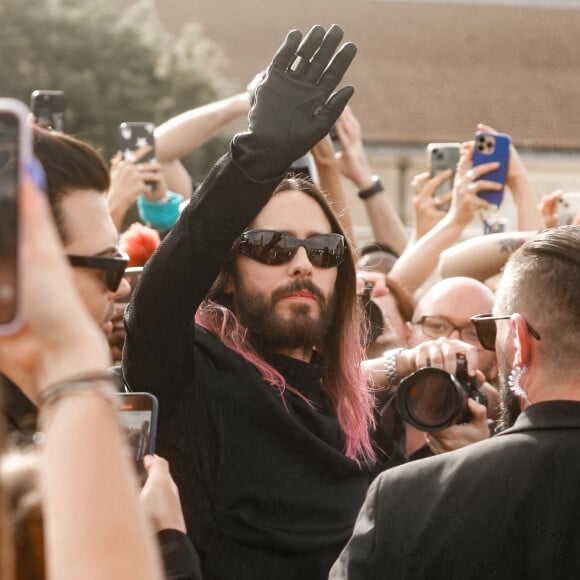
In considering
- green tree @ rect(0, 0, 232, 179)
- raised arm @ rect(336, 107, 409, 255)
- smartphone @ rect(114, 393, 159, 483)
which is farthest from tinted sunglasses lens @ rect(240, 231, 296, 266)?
green tree @ rect(0, 0, 232, 179)

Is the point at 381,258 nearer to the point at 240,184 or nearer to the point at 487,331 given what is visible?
the point at 487,331

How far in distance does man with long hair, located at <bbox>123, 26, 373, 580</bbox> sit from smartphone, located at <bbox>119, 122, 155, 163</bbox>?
5.74 ft

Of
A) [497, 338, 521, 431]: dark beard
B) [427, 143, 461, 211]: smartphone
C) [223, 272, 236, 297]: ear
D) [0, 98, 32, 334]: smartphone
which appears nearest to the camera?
[0, 98, 32, 334]: smartphone

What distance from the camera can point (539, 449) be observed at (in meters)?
2.24

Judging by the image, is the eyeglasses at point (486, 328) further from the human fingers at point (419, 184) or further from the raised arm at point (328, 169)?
the human fingers at point (419, 184)

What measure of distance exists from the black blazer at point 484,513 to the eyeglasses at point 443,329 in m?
2.02

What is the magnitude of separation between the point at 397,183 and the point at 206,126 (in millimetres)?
29559

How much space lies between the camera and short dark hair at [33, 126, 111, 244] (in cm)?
220

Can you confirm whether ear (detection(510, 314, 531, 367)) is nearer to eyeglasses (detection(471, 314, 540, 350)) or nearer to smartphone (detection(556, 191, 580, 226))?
eyeglasses (detection(471, 314, 540, 350))

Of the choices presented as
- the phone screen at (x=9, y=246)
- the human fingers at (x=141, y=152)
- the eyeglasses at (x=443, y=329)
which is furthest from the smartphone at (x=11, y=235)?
the human fingers at (x=141, y=152)

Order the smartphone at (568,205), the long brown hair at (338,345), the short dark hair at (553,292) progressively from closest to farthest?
the short dark hair at (553,292) → the long brown hair at (338,345) → the smartphone at (568,205)

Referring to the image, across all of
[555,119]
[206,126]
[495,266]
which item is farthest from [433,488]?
[555,119]

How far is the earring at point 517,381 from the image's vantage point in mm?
2418

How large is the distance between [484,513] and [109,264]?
0.83m
